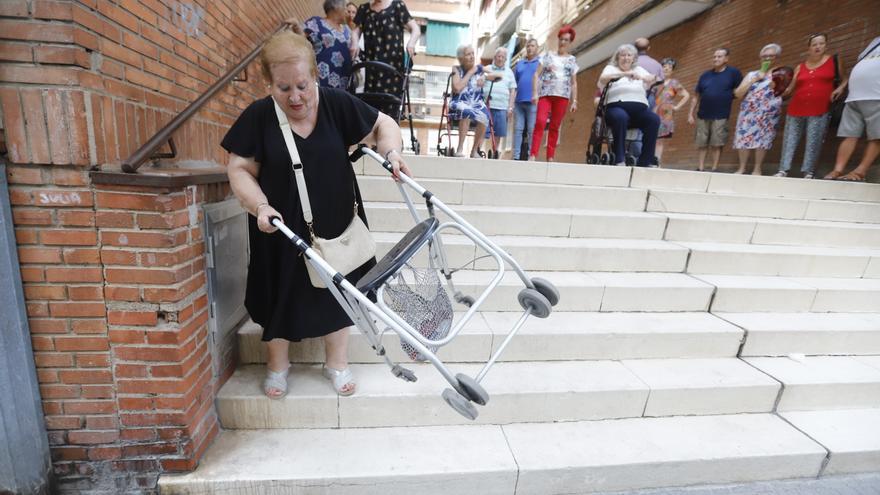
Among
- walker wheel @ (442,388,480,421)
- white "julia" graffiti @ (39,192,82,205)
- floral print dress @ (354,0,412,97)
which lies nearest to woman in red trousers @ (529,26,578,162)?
floral print dress @ (354,0,412,97)

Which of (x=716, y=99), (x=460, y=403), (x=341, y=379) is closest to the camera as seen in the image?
(x=460, y=403)

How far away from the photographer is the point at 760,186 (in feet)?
15.0

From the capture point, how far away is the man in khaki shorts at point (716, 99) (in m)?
5.83

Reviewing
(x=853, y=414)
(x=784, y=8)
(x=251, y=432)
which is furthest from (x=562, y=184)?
(x=784, y=8)

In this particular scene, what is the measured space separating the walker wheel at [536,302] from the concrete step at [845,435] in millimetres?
2105

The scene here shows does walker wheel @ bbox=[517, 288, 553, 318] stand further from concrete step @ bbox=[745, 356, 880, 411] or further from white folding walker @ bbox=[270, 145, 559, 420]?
concrete step @ bbox=[745, 356, 880, 411]

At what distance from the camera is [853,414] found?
266cm

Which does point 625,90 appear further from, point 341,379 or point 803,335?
point 341,379

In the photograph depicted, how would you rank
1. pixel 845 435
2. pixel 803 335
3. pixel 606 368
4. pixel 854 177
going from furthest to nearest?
1. pixel 854 177
2. pixel 803 335
3. pixel 606 368
4. pixel 845 435

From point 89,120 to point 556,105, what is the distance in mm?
5255

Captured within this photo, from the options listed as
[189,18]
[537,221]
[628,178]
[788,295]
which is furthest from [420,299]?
[628,178]

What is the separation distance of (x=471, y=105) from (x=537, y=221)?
2574 mm

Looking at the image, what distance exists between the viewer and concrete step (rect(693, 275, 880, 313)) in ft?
10.4

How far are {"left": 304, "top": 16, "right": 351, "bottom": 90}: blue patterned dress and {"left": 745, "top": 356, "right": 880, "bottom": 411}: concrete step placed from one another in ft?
15.2
